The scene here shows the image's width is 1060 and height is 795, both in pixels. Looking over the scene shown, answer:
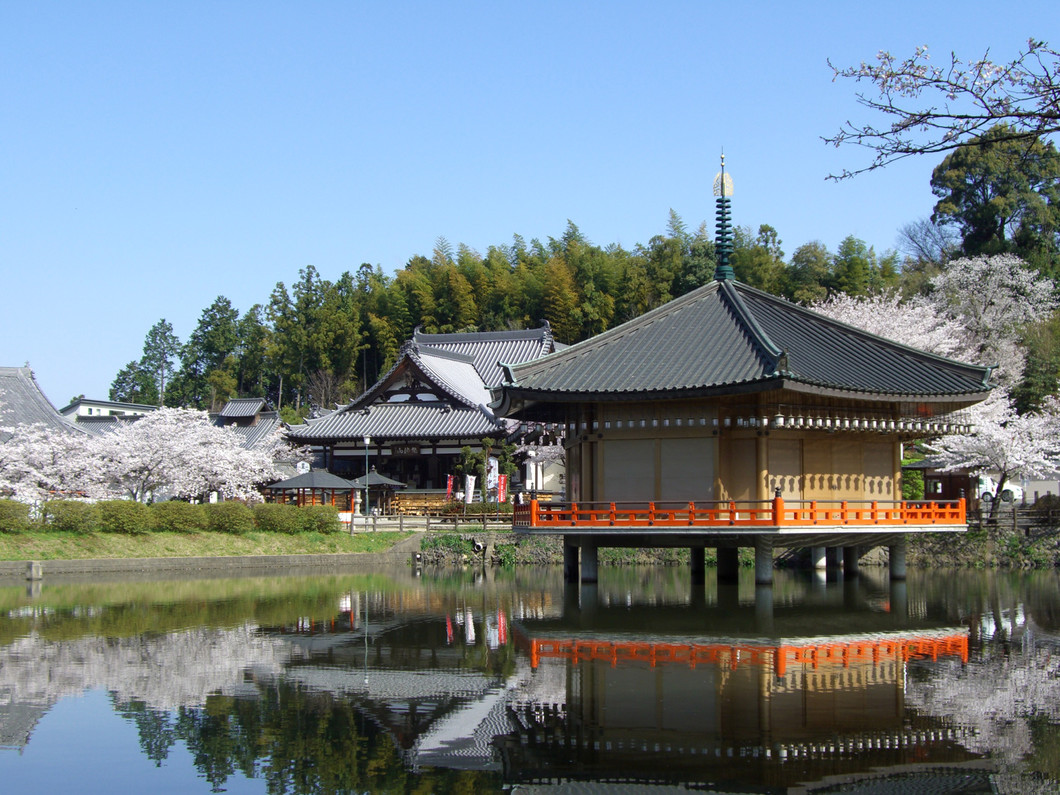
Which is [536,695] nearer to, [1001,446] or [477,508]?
[1001,446]

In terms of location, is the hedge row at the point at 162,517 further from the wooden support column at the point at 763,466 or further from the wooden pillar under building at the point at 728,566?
the wooden support column at the point at 763,466

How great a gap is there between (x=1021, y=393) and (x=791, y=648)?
34.6 m

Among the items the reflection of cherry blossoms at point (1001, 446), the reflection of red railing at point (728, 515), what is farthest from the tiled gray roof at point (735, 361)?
the reflection of cherry blossoms at point (1001, 446)

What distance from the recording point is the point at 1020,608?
2311 cm

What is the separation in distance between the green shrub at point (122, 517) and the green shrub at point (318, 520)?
19.6ft

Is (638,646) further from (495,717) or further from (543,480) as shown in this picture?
(543,480)

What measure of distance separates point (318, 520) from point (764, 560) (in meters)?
20.6

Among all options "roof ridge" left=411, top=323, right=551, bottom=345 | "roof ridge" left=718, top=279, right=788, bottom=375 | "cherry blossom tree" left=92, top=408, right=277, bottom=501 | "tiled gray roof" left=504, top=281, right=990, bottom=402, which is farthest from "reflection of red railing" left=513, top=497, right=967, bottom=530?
"roof ridge" left=411, top=323, right=551, bottom=345

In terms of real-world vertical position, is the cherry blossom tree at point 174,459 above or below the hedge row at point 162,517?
above

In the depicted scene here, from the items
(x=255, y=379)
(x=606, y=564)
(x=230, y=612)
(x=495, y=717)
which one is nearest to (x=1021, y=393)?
(x=606, y=564)

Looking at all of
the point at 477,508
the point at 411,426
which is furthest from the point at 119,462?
the point at 477,508

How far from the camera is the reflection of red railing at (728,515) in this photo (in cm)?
2330

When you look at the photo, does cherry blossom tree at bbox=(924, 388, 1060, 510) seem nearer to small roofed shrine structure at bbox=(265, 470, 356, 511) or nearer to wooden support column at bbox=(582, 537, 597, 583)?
wooden support column at bbox=(582, 537, 597, 583)

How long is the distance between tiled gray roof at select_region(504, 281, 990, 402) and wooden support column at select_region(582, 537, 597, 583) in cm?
388
